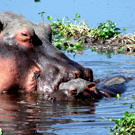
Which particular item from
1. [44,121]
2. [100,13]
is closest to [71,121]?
[44,121]

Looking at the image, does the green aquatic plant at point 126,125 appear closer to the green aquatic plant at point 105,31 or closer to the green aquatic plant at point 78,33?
the green aquatic plant at point 78,33

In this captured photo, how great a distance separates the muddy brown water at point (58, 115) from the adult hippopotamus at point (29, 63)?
8.5 inches

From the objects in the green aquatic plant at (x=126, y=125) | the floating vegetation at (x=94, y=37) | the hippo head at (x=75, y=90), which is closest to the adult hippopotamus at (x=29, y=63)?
the hippo head at (x=75, y=90)

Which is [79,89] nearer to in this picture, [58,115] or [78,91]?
[78,91]

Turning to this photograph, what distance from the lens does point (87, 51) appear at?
445 inches

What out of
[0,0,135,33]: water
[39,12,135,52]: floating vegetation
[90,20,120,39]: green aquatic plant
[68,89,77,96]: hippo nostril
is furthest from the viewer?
[0,0,135,33]: water

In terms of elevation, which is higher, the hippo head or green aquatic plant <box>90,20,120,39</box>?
green aquatic plant <box>90,20,120,39</box>

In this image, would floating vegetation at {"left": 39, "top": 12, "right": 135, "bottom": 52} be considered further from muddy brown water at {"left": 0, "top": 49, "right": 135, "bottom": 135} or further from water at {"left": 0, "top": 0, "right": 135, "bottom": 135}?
muddy brown water at {"left": 0, "top": 49, "right": 135, "bottom": 135}

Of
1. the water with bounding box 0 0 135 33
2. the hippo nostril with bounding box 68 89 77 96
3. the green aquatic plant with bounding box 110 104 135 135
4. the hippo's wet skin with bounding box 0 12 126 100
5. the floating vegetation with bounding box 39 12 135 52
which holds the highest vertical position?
the water with bounding box 0 0 135 33

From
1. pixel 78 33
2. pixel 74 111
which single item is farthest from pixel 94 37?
pixel 74 111

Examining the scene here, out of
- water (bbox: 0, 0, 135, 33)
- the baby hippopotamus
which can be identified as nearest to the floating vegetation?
water (bbox: 0, 0, 135, 33)

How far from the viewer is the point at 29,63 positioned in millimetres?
7156

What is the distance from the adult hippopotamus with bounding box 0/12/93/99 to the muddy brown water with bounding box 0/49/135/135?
0.22 meters

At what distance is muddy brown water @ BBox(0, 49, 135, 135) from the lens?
5074 millimetres
